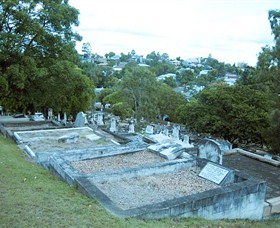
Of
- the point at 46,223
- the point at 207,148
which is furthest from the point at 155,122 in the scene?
the point at 46,223

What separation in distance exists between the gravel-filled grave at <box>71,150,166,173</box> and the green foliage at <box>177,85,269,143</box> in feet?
44.4

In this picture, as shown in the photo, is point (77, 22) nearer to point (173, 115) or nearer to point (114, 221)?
point (114, 221)

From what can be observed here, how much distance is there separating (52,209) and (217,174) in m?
4.68

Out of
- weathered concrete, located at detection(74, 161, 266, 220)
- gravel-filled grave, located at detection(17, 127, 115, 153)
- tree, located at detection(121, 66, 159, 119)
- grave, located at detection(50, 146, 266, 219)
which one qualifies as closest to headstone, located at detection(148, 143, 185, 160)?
grave, located at detection(50, 146, 266, 219)

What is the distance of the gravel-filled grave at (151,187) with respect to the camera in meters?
6.43

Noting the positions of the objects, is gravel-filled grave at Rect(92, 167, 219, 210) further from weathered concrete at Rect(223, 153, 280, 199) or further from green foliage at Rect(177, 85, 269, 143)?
green foliage at Rect(177, 85, 269, 143)

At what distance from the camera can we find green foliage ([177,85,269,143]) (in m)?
21.8

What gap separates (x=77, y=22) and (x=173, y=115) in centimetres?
2518

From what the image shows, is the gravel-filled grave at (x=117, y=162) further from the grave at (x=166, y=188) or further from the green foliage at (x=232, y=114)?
the green foliage at (x=232, y=114)

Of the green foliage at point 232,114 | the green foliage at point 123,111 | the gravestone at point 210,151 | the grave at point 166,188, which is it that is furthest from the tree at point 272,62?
the green foliage at point 123,111

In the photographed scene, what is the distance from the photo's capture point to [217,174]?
26.1ft

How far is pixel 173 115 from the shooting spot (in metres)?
39.4

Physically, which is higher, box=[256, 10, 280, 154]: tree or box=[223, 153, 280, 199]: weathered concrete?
box=[256, 10, 280, 154]: tree

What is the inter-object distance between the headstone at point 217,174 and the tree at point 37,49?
9072 mm
